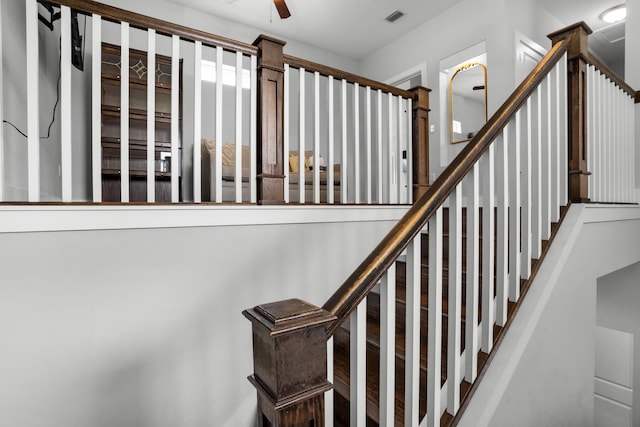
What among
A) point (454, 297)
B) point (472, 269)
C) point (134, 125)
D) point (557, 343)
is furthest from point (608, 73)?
point (134, 125)

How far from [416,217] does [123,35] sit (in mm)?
1474

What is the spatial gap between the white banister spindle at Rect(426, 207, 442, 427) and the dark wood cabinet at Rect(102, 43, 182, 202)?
329cm

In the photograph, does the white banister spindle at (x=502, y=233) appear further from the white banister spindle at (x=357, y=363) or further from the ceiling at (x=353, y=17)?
the ceiling at (x=353, y=17)

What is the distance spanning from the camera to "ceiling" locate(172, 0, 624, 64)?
439cm

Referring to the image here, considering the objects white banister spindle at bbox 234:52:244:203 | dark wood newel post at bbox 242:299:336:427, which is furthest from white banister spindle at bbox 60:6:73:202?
dark wood newel post at bbox 242:299:336:427

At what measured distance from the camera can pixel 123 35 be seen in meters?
1.52

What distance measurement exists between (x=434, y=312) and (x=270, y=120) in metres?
1.26

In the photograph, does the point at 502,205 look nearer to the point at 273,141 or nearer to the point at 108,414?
the point at 273,141

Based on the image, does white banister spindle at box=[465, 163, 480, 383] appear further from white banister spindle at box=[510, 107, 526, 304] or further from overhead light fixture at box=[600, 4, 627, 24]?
overhead light fixture at box=[600, 4, 627, 24]

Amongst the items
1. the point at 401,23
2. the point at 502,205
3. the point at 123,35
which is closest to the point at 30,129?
the point at 123,35

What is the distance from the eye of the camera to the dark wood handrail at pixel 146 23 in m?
→ 1.47

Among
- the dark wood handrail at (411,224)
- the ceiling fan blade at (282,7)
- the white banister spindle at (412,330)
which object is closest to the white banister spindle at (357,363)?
the dark wood handrail at (411,224)

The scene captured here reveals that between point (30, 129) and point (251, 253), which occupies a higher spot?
point (30, 129)

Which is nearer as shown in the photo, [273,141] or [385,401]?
[385,401]
